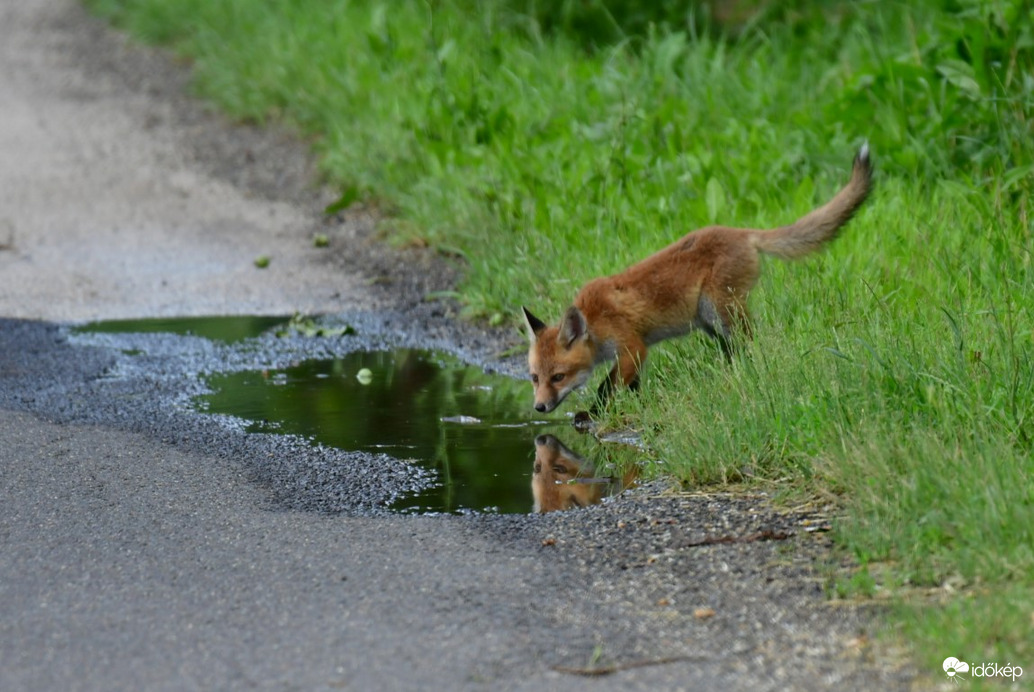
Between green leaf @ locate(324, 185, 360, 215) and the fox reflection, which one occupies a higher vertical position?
the fox reflection

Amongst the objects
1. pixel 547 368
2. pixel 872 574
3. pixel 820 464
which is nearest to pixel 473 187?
pixel 547 368

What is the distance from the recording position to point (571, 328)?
6.55 meters

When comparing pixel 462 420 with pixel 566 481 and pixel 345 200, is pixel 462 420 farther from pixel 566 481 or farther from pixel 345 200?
pixel 345 200

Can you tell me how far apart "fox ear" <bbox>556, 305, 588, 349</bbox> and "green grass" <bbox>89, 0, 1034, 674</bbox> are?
0.44 metres

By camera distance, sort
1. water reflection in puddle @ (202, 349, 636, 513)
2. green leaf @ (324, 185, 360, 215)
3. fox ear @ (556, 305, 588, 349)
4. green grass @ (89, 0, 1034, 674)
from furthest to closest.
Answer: green leaf @ (324, 185, 360, 215) → fox ear @ (556, 305, 588, 349) → water reflection in puddle @ (202, 349, 636, 513) → green grass @ (89, 0, 1034, 674)

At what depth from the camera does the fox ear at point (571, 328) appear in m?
6.48

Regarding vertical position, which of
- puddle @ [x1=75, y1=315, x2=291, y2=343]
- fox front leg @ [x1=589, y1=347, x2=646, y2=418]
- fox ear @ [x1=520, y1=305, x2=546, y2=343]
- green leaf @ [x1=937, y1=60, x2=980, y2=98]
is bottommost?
puddle @ [x1=75, y1=315, x2=291, y2=343]

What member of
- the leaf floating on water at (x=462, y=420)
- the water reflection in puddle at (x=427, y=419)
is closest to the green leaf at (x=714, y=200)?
the water reflection in puddle at (x=427, y=419)

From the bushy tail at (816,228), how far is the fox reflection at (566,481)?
1580 mm

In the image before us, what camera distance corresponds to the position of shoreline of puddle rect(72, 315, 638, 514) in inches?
217

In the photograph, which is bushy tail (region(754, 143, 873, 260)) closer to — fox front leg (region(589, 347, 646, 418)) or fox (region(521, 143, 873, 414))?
fox (region(521, 143, 873, 414))

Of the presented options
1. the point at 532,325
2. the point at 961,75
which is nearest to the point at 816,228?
the point at 532,325

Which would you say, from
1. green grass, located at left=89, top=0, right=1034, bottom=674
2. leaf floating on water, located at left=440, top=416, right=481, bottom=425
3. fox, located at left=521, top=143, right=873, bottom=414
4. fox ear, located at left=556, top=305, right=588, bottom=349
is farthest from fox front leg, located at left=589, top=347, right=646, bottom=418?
leaf floating on water, located at left=440, top=416, right=481, bottom=425

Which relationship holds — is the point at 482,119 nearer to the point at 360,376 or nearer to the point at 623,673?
the point at 360,376
